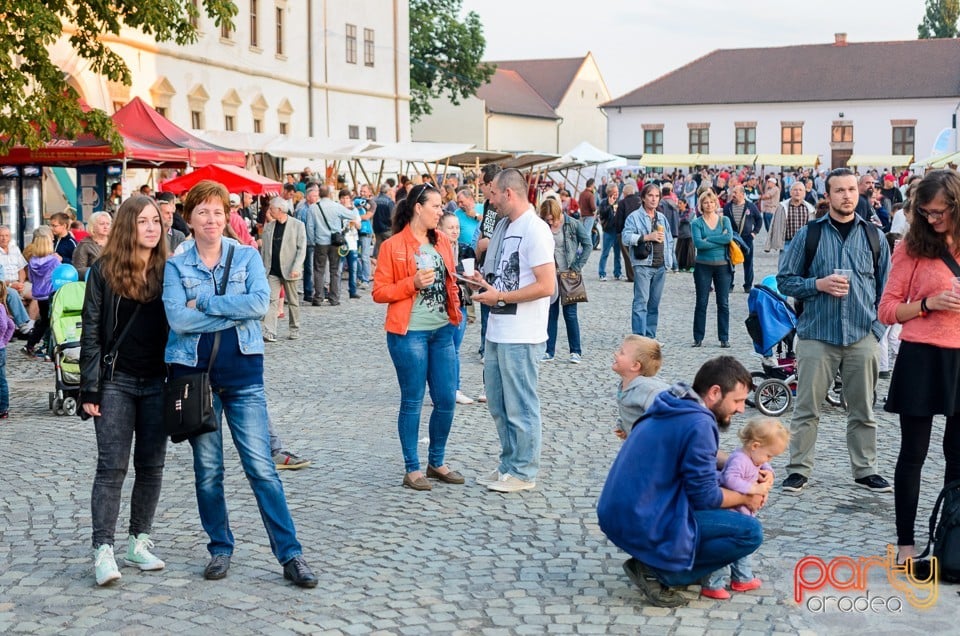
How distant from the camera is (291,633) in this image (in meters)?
5.15

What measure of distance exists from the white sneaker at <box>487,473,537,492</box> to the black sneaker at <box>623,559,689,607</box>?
2.17m

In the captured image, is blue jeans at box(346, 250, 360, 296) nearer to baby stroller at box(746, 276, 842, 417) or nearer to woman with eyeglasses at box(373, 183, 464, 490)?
baby stroller at box(746, 276, 842, 417)

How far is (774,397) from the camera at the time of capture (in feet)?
35.4

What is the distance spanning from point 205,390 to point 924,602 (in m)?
3.26

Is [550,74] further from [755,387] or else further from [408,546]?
[408,546]

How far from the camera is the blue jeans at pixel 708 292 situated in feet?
48.1

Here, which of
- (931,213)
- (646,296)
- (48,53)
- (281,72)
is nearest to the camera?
(931,213)

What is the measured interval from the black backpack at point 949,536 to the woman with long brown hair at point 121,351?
360cm

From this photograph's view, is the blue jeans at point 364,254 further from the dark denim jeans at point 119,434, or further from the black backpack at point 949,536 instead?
the black backpack at point 949,536

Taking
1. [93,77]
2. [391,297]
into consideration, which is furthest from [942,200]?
[93,77]

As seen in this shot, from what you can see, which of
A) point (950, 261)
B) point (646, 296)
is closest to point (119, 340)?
point (950, 261)

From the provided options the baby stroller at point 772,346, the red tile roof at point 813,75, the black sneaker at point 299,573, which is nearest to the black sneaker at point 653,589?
the black sneaker at point 299,573

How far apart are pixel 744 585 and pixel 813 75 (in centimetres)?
8395

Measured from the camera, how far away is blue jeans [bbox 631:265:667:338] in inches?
568
